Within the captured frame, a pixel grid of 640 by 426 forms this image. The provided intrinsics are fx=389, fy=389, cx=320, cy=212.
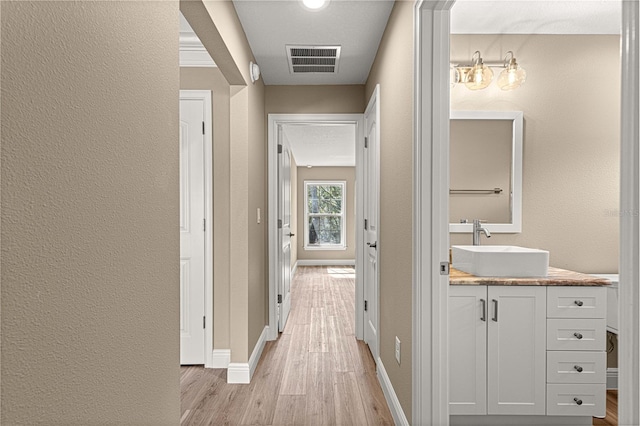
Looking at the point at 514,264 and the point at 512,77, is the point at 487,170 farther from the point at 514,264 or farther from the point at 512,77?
the point at 514,264

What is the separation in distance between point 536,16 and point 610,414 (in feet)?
8.05

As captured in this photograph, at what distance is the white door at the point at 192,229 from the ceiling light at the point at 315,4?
1.14 meters

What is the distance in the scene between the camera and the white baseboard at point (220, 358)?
9.73 feet

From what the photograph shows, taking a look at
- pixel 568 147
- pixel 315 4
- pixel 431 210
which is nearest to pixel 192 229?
pixel 315 4

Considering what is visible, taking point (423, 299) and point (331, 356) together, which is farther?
point (331, 356)

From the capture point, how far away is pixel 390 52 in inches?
94.5

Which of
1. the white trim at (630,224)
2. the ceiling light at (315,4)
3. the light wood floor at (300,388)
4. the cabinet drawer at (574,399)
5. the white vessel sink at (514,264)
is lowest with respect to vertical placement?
the light wood floor at (300,388)

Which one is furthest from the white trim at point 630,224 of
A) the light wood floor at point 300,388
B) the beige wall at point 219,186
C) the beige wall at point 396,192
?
the beige wall at point 219,186

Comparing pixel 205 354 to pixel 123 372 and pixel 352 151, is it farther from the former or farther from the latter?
pixel 352 151

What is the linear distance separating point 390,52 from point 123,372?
2.20 meters

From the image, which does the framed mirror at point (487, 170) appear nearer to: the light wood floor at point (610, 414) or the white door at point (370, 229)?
the white door at point (370, 229)

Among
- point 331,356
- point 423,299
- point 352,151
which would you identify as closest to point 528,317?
point 423,299

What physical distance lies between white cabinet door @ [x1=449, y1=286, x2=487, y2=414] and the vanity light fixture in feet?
4.67

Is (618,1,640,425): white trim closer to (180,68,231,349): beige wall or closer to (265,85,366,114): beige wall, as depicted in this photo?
(180,68,231,349): beige wall
